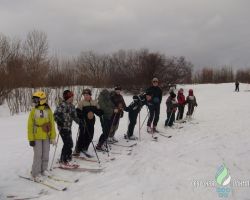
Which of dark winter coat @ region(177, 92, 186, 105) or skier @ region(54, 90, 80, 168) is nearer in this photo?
skier @ region(54, 90, 80, 168)

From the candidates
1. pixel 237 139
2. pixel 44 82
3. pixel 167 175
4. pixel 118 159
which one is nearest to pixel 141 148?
pixel 118 159

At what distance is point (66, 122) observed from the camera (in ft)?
22.4

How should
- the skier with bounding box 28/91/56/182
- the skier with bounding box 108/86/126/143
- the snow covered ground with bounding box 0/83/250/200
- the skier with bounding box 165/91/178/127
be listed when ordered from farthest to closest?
1. the skier with bounding box 165/91/178/127
2. the skier with bounding box 108/86/126/143
3. the skier with bounding box 28/91/56/182
4. the snow covered ground with bounding box 0/83/250/200

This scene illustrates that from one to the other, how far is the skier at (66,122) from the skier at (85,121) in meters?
0.54

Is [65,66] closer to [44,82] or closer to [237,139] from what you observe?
[44,82]

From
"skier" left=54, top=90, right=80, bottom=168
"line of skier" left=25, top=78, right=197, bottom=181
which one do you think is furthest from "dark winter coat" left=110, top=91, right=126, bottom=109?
"skier" left=54, top=90, right=80, bottom=168

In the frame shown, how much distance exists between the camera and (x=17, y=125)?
14438mm

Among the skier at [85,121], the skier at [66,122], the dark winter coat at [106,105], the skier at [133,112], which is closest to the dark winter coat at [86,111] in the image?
the skier at [85,121]

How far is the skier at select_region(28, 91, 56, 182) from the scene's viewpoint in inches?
238

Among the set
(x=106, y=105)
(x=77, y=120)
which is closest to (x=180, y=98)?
(x=106, y=105)

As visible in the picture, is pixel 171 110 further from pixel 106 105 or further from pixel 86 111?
pixel 86 111

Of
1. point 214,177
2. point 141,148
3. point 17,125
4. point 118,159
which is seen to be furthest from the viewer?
point 17,125

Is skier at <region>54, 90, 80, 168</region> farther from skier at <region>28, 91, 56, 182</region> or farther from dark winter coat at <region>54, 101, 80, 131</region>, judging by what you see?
skier at <region>28, 91, 56, 182</region>

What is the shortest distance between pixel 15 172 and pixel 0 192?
1221 millimetres
